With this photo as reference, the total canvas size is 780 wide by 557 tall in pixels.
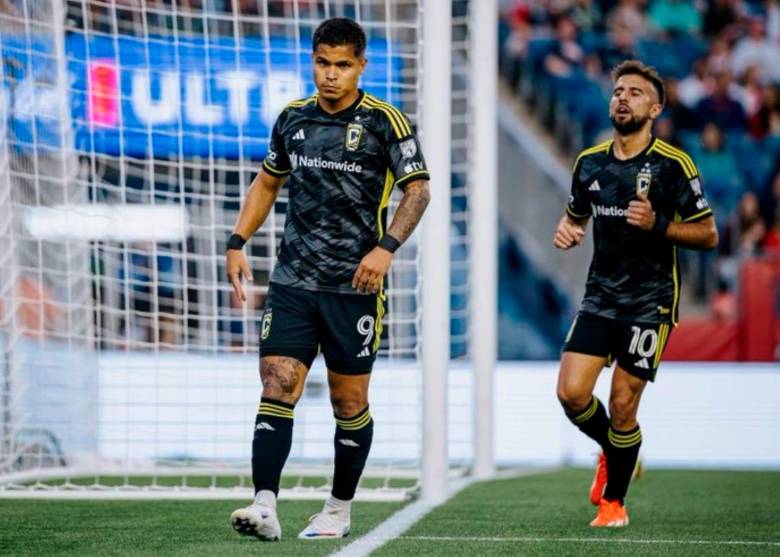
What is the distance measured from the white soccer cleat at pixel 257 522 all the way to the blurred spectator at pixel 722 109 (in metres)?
13.9

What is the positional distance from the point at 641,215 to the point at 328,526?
5.99 ft

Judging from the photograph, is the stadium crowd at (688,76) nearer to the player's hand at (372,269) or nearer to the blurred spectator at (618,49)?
the blurred spectator at (618,49)

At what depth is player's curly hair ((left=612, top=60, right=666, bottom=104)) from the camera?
22.7 ft

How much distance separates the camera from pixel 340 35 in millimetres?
5867

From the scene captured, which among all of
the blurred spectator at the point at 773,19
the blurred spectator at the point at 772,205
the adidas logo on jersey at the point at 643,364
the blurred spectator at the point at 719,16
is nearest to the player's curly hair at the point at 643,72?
the adidas logo on jersey at the point at 643,364

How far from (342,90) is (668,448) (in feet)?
27.4

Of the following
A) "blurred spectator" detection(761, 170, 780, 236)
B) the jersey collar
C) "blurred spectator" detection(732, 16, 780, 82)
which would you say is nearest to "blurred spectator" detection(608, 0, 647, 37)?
"blurred spectator" detection(732, 16, 780, 82)

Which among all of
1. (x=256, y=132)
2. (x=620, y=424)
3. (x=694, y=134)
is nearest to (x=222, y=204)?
(x=256, y=132)

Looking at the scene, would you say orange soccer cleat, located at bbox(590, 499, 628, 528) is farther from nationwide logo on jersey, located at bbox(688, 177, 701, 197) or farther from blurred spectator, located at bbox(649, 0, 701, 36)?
blurred spectator, located at bbox(649, 0, 701, 36)

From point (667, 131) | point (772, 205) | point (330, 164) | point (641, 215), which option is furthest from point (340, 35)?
point (667, 131)

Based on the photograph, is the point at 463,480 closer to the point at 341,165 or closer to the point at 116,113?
the point at 116,113

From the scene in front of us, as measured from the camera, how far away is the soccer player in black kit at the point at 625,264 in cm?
688

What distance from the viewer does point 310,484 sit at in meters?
9.92

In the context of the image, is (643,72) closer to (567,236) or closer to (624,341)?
(567,236)
